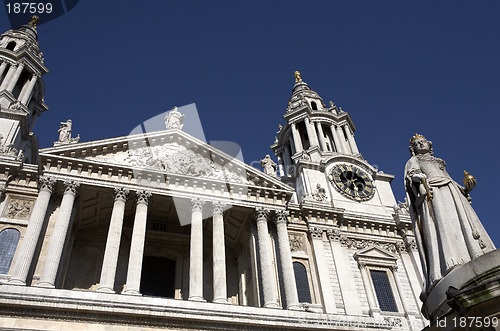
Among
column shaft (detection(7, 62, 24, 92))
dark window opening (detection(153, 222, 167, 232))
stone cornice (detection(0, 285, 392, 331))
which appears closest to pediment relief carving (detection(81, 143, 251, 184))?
dark window opening (detection(153, 222, 167, 232))

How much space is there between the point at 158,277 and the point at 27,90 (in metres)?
20.2

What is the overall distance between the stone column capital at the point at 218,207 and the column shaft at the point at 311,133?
46.4 ft

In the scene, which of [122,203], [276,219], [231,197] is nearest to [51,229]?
[122,203]

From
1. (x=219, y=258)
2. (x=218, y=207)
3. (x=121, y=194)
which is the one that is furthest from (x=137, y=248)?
(x=218, y=207)

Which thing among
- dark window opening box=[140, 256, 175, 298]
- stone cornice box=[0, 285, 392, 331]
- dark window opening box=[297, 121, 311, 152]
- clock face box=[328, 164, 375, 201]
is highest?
dark window opening box=[297, 121, 311, 152]

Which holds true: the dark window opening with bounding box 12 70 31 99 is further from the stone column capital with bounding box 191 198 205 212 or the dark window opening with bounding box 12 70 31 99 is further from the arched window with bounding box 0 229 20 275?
the stone column capital with bounding box 191 198 205 212

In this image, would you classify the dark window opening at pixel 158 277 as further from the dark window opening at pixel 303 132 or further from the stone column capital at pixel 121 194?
the dark window opening at pixel 303 132

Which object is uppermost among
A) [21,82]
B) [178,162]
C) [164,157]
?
[21,82]

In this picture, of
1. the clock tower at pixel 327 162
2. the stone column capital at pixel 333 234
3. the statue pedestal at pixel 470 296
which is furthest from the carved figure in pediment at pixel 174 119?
the statue pedestal at pixel 470 296

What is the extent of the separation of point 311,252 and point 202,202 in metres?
7.41

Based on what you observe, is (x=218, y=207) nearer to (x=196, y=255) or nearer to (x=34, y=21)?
(x=196, y=255)

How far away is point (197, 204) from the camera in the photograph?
22875mm

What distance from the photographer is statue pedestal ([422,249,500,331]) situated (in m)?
6.59

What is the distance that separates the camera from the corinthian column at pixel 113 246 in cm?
1822
